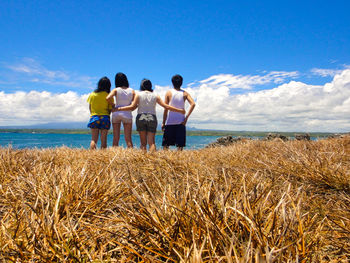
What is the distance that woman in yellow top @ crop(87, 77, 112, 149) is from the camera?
7004 mm

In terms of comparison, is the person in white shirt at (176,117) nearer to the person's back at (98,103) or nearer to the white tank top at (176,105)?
the white tank top at (176,105)

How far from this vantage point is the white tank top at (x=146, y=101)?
6.75 meters

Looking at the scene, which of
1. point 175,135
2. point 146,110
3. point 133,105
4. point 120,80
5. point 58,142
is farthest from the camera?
point 58,142

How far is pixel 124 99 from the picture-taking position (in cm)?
690

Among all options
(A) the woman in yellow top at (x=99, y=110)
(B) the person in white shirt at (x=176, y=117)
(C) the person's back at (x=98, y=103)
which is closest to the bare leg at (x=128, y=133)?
(A) the woman in yellow top at (x=99, y=110)

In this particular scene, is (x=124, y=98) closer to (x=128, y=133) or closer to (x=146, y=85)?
(x=146, y=85)

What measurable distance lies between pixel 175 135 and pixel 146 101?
146 cm

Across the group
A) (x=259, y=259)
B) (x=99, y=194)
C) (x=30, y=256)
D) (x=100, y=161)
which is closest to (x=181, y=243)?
(x=259, y=259)

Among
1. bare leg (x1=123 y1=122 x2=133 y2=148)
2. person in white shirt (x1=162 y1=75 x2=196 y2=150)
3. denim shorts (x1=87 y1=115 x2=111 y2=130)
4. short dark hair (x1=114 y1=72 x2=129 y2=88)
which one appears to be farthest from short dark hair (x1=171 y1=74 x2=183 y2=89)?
denim shorts (x1=87 y1=115 x2=111 y2=130)

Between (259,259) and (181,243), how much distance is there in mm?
537

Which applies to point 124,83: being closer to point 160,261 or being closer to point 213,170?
point 213,170

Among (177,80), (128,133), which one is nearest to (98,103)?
(128,133)

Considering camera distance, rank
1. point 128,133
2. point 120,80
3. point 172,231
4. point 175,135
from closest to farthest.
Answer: point 172,231, point 120,80, point 175,135, point 128,133

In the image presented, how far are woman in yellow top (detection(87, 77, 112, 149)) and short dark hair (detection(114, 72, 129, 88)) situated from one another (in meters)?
0.49
